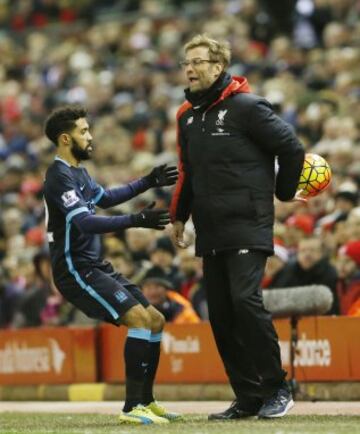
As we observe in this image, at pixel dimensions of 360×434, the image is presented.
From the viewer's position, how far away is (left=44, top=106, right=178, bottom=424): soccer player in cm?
992

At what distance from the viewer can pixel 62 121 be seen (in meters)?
10.3

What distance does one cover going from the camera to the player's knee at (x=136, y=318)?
999cm

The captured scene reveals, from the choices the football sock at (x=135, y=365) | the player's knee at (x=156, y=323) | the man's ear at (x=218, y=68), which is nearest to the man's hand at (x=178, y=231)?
the player's knee at (x=156, y=323)

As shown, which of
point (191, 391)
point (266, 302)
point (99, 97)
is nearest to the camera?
point (266, 302)

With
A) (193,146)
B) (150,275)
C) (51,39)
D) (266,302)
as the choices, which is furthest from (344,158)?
(51,39)

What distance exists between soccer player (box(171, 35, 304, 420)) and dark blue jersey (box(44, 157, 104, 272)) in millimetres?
773

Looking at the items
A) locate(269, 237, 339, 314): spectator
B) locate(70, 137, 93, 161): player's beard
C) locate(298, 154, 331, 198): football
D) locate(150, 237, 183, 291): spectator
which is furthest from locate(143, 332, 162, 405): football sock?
locate(150, 237, 183, 291): spectator

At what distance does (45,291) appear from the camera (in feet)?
53.3

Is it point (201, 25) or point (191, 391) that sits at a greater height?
point (201, 25)

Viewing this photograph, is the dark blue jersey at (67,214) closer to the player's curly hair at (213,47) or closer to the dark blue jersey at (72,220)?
the dark blue jersey at (72,220)

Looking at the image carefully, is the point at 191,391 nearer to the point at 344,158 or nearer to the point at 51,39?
the point at 344,158

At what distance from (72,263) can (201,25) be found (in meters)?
15.1

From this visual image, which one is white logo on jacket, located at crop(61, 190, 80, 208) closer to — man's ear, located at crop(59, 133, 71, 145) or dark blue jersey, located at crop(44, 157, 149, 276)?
dark blue jersey, located at crop(44, 157, 149, 276)

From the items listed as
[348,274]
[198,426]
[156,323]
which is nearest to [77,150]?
[156,323]
